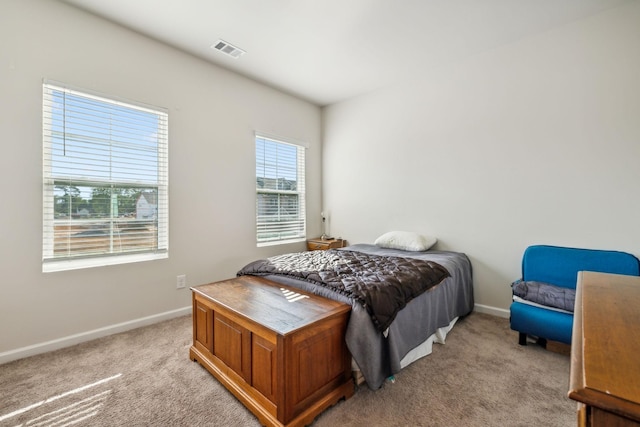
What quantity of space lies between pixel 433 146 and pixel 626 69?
1631 millimetres

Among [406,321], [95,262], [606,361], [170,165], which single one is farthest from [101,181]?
[606,361]

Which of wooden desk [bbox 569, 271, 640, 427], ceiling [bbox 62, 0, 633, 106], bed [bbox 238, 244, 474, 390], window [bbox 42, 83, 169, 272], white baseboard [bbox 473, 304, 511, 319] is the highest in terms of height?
ceiling [bbox 62, 0, 633, 106]

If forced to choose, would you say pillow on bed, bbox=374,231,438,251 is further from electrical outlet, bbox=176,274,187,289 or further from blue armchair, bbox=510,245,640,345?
electrical outlet, bbox=176,274,187,289

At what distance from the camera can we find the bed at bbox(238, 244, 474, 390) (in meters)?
1.66

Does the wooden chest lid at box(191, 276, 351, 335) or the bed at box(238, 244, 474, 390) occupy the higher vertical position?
the wooden chest lid at box(191, 276, 351, 335)

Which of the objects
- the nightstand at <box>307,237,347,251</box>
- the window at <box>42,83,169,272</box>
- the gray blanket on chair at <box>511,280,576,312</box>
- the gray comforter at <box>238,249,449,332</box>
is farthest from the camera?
the nightstand at <box>307,237,347,251</box>

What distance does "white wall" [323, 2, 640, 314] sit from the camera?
7.84 feet

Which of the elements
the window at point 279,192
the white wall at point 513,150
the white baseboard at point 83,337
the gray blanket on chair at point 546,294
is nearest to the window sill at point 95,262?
the white baseboard at point 83,337

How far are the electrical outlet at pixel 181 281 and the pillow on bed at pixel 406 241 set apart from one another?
7.39 feet

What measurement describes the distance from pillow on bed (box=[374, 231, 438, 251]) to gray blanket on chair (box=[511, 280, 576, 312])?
3.27 feet

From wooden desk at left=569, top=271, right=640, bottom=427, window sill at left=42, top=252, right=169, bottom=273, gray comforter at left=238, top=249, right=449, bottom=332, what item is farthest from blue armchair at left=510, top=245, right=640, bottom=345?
window sill at left=42, top=252, right=169, bottom=273

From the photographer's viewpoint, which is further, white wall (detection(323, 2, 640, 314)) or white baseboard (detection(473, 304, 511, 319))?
white baseboard (detection(473, 304, 511, 319))

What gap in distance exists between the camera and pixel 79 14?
7.94 feet

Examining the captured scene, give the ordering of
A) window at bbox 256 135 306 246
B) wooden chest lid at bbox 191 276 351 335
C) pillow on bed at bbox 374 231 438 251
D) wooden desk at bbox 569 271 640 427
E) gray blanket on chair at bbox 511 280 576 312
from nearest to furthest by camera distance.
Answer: wooden desk at bbox 569 271 640 427, wooden chest lid at bbox 191 276 351 335, gray blanket on chair at bbox 511 280 576 312, pillow on bed at bbox 374 231 438 251, window at bbox 256 135 306 246
